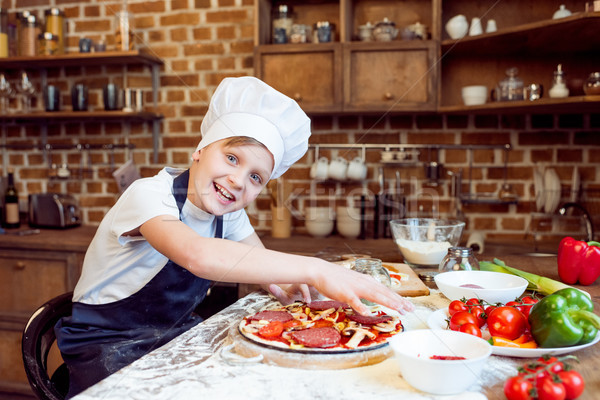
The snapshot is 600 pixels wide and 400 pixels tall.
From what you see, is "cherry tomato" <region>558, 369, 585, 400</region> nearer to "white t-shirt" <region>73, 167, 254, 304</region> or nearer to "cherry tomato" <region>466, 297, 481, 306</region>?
"cherry tomato" <region>466, 297, 481, 306</region>

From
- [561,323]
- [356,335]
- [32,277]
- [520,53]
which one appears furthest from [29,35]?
[561,323]

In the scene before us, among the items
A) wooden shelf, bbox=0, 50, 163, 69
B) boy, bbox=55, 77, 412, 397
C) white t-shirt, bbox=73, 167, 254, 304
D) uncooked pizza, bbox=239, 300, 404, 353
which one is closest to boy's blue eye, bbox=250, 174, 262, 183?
boy, bbox=55, 77, 412, 397

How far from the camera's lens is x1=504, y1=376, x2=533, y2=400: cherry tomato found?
69cm

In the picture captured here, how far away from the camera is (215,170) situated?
129cm

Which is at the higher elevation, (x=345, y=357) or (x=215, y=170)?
(x=215, y=170)

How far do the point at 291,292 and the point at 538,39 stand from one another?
1.75 metres

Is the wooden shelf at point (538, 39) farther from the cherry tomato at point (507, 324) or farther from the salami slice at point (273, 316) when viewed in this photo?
the salami slice at point (273, 316)

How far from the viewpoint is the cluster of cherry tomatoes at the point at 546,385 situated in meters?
0.68

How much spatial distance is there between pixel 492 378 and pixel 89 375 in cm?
91

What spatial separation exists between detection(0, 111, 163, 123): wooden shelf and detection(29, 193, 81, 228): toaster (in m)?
0.44

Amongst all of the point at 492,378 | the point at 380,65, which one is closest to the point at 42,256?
the point at 380,65

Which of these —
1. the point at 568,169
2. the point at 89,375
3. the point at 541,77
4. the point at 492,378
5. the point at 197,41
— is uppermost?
the point at 197,41

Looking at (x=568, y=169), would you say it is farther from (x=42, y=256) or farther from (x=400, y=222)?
(x=42, y=256)

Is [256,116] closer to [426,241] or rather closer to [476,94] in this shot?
[426,241]
